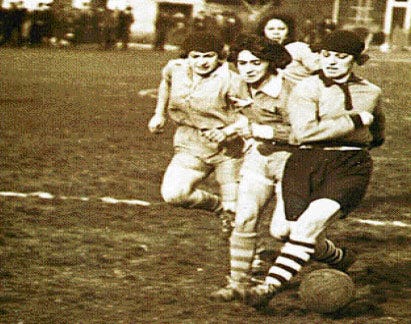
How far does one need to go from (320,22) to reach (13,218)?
1520 inches

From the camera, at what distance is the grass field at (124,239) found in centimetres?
706

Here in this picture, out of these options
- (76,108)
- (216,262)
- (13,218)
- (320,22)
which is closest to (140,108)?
(76,108)

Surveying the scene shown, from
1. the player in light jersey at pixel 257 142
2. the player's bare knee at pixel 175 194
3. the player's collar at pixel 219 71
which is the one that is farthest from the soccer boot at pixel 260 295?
the player's collar at pixel 219 71

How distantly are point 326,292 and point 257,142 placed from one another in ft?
3.81

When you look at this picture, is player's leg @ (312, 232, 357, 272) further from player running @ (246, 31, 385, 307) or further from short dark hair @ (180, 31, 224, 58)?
short dark hair @ (180, 31, 224, 58)

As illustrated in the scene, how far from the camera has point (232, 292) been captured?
23.9 feet

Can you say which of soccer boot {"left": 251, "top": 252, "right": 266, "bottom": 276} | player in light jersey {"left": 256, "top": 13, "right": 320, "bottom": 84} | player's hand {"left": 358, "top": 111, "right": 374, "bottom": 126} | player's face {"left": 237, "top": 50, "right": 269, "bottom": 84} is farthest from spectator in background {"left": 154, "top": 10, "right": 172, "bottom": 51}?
player's hand {"left": 358, "top": 111, "right": 374, "bottom": 126}

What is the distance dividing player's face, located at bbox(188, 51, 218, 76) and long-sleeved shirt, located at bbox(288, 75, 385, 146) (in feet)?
4.06

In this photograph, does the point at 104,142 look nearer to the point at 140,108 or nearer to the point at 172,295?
the point at 140,108

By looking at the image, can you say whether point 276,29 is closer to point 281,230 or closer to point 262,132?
point 262,132

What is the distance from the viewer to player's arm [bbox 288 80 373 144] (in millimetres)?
6969

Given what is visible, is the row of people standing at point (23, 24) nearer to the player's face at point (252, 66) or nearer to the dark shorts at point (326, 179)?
the player's face at point (252, 66)

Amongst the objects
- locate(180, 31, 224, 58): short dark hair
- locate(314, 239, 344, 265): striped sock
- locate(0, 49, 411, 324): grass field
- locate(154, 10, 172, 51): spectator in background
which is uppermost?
locate(180, 31, 224, 58): short dark hair

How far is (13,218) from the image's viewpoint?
9992mm
